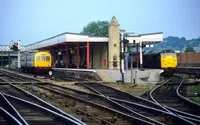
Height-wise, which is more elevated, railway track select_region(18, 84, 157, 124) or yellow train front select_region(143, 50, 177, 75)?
yellow train front select_region(143, 50, 177, 75)

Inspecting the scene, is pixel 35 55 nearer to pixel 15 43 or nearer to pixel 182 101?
pixel 15 43

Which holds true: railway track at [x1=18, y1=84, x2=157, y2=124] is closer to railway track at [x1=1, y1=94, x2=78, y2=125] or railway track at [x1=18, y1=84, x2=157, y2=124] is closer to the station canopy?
railway track at [x1=1, y1=94, x2=78, y2=125]

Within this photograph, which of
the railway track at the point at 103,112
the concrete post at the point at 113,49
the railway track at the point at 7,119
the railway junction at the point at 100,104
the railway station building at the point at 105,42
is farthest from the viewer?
the concrete post at the point at 113,49

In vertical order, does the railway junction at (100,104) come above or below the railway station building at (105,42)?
below

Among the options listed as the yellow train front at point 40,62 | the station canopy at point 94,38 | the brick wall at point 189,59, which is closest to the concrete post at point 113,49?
the station canopy at point 94,38

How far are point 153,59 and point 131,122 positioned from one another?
33.2 metres

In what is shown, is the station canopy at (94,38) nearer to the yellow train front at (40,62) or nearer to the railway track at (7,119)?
the yellow train front at (40,62)

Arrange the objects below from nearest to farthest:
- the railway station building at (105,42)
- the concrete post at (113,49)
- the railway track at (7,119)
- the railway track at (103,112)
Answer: the railway track at (7,119) < the railway track at (103,112) < the railway station building at (105,42) < the concrete post at (113,49)

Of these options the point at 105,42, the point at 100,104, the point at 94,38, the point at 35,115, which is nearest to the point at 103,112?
the point at 100,104

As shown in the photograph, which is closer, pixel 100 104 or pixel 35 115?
pixel 35 115

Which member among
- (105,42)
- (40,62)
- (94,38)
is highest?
(94,38)

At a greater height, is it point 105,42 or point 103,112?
point 105,42

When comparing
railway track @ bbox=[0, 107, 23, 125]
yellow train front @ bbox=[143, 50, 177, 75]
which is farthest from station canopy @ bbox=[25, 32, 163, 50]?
railway track @ bbox=[0, 107, 23, 125]

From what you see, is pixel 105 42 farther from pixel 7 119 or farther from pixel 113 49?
pixel 7 119
